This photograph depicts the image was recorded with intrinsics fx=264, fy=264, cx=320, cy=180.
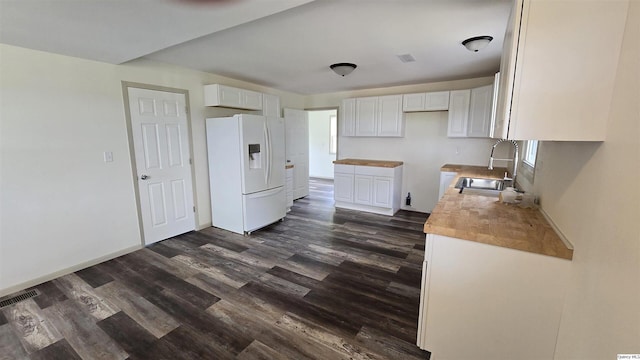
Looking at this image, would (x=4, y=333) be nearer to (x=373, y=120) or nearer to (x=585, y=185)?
(x=585, y=185)

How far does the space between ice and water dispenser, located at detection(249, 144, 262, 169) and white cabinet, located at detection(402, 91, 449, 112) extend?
103 inches

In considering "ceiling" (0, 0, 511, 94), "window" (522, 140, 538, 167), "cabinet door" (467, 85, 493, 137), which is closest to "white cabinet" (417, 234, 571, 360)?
"window" (522, 140, 538, 167)

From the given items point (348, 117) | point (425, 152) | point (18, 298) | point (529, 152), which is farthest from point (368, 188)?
point (18, 298)

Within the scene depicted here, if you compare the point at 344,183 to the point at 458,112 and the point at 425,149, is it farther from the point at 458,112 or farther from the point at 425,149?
the point at 458,112

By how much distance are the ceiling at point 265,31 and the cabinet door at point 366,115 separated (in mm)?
1333

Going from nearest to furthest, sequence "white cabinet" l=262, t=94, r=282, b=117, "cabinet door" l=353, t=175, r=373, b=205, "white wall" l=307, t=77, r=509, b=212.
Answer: "white wall" l=307, t=77, r=509, b=212
"white cabinet" l=262, t=94, r=282, b=117
"cabinet door" l=353, t=175, r=373, b=205

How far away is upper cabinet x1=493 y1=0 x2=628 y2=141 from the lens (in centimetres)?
105

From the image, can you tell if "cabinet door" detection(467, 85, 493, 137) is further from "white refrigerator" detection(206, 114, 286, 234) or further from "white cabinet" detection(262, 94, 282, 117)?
"white cabinet" detection(262, 94, 282, 117)

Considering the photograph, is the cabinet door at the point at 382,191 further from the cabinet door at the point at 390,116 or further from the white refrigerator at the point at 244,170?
the white refrigerator at the point at 244,170

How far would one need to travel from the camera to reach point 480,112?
3959 mm

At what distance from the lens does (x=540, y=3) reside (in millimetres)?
1102

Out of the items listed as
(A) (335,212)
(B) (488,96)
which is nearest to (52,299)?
(A) (335,212)

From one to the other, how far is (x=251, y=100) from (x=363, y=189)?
2.49m

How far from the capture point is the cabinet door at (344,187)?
5.03m
